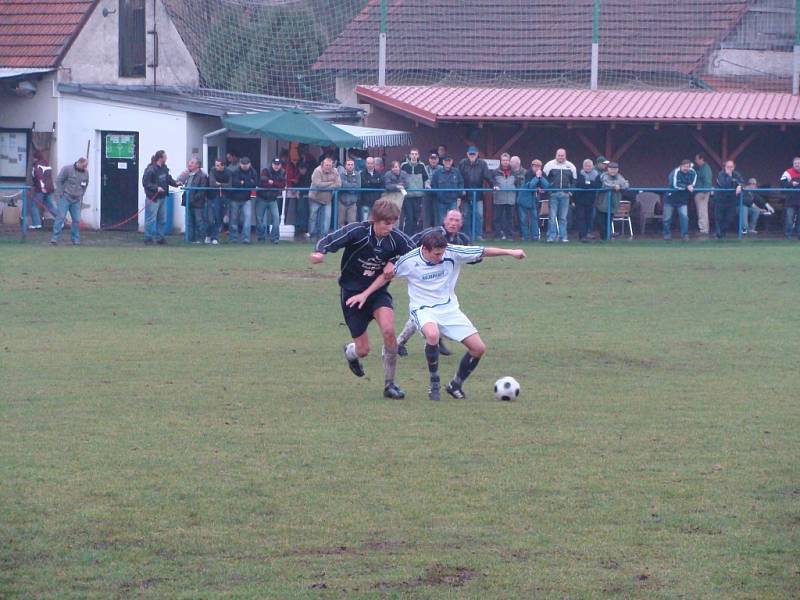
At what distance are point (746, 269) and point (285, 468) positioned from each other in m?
13.0

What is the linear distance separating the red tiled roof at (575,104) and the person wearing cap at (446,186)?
280 cm

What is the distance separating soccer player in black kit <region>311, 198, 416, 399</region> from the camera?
8.85 metres

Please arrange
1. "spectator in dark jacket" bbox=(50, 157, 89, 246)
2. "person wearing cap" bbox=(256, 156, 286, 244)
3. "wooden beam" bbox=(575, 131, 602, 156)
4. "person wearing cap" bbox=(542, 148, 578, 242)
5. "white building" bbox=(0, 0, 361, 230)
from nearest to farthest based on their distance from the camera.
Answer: "spectator in dark jacket" bbox=(50, 157, 89, 246)
"person wearing cap" bbox=(256, 156, 286, 244)
"person wearing cap" bbox=(542, 148, 578, 242)
"white building" bbox=(0, 0, 361, 230)
"wooden beam" bbox=(575, 131, 602, 156)

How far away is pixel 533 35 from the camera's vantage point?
28.8 meters

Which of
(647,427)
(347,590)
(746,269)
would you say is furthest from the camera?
(746,269)

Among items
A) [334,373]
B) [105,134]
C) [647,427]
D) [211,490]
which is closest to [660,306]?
[334,373]

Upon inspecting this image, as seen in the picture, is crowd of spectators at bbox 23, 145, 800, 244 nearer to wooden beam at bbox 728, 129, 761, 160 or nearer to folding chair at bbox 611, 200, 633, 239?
folding chair at bbox 611, 200, 633, 239

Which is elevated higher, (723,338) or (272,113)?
(272,113)

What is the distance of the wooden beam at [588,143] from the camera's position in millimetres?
25875

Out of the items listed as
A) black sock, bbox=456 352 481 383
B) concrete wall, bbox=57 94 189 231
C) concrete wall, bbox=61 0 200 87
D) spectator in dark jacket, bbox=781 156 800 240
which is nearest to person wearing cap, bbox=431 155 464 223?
concrete wall, bbox=57 94 189 231

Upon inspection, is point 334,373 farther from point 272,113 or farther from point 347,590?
point 272,113

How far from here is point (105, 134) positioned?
83.6 ft

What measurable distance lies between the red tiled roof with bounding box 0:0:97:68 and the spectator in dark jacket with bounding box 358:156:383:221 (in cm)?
775

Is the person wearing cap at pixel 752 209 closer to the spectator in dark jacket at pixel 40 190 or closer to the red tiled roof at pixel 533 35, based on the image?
the red tiled roof at pixel 533 35
